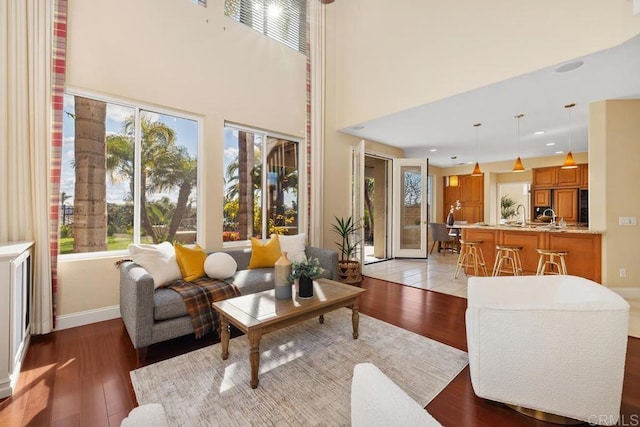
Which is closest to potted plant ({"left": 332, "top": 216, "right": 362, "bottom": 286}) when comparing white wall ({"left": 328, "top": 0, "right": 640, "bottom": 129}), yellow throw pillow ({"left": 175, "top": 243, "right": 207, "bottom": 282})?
white wall ({"left": 328, "top": 0, "right": 640, "bottom": 129})

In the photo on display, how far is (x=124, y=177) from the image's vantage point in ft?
10.7

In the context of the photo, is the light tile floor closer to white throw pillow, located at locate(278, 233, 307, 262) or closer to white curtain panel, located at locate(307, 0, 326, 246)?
white curtain panel, located at locate(307, 0, 326, 246)

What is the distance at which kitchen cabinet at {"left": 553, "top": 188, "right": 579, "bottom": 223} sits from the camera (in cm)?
687

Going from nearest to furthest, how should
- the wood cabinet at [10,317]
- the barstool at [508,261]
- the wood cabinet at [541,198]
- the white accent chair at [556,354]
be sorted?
1. the white accent chair at [556,354]
2. the wood cabinet at [10,317]
3. the barstool at [508,261]
4. the wood cabinet at [541,198]

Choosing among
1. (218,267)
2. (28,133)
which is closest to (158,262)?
(218,267)

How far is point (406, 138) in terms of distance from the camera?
588cm

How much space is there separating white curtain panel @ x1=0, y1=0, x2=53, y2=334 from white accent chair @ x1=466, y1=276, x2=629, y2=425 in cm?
372

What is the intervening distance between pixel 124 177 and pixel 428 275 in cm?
497

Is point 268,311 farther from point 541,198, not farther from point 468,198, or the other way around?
point 468,198

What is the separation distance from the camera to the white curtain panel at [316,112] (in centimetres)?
489

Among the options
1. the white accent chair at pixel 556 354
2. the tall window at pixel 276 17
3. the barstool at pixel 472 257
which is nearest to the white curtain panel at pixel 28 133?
the tall window at pixel 276 17

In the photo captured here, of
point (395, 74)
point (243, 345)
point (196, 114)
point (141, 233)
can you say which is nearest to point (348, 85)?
point (395, 74)

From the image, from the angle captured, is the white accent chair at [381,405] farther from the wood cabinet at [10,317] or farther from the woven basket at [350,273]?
the woven basket at [350,273]

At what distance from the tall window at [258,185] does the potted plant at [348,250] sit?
88 centimetres
